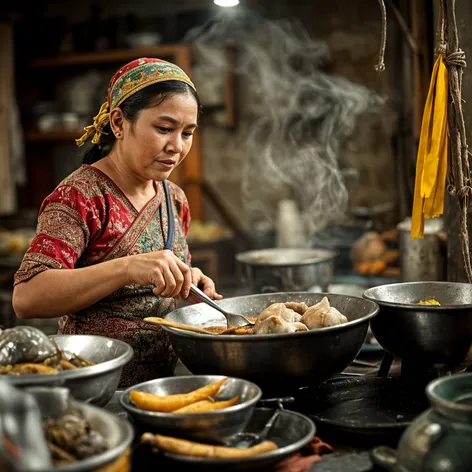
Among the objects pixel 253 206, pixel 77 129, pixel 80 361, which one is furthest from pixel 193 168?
pixel 80 361

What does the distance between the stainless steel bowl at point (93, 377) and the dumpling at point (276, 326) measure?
373 millimetres

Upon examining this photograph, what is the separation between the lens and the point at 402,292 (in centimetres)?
242

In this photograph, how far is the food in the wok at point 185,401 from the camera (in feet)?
5.26

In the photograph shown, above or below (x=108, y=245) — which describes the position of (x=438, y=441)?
below

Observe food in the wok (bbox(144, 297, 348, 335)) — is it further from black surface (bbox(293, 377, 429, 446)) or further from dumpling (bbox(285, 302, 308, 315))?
black surface (bbox(293, 377, 429, 446))

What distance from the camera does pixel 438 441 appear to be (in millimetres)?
1386

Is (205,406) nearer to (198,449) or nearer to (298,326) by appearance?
(198,449)

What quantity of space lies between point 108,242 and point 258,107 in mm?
5093

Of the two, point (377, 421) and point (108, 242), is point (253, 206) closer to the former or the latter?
point (108, 242)

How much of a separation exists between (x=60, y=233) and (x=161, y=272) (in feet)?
1.50

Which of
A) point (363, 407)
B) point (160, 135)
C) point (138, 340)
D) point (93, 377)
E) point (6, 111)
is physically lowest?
point (363, 407)

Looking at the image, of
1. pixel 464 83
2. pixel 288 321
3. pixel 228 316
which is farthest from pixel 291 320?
pixel 464 83

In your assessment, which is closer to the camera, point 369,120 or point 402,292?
point 402,292

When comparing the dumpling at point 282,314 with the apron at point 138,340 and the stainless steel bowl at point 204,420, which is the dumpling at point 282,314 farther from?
the apron at point 138,340
